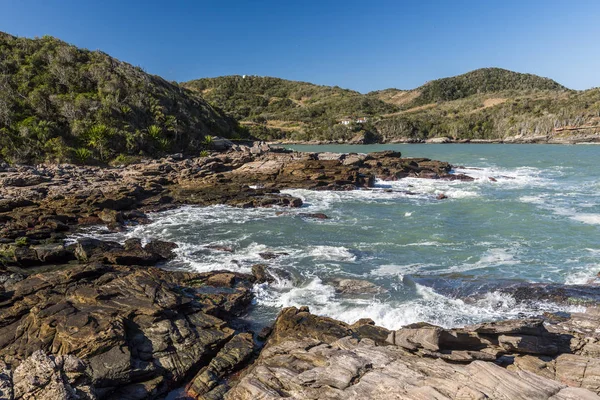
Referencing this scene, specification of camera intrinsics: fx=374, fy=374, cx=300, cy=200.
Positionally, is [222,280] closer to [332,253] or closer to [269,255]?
[269,255]

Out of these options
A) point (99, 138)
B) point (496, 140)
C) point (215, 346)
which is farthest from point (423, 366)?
point (496, 140)

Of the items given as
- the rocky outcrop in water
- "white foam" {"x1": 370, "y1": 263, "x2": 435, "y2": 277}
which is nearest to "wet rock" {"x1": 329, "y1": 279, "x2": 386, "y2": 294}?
"white foam" {"x1": 370, "y1": 263, "x2": 435, "y2": 277}

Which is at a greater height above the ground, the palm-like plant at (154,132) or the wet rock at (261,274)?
the palm-like plant at (154,132)

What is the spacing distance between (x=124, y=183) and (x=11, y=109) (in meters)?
24.8

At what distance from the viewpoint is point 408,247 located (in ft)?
70.4

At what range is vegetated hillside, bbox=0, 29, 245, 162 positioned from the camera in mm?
43688

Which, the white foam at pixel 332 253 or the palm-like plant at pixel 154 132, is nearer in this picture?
the white foam at pixel 332 253

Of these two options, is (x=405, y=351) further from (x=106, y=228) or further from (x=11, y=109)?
(x=11, y=109)

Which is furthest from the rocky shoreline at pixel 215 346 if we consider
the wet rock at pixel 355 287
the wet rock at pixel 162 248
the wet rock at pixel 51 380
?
the wet rock at pixel 355 287

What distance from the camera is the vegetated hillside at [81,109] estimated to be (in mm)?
43688

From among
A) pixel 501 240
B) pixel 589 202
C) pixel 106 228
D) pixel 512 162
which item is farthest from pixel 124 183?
pixel 512 162

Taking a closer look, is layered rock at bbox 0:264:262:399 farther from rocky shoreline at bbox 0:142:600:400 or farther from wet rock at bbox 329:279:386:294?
wet rock at bbox 329:279:386:294

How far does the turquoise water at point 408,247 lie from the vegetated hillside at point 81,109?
23.8 metres

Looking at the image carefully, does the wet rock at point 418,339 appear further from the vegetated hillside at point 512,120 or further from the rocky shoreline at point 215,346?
the vegetated hillside at point 512,120
